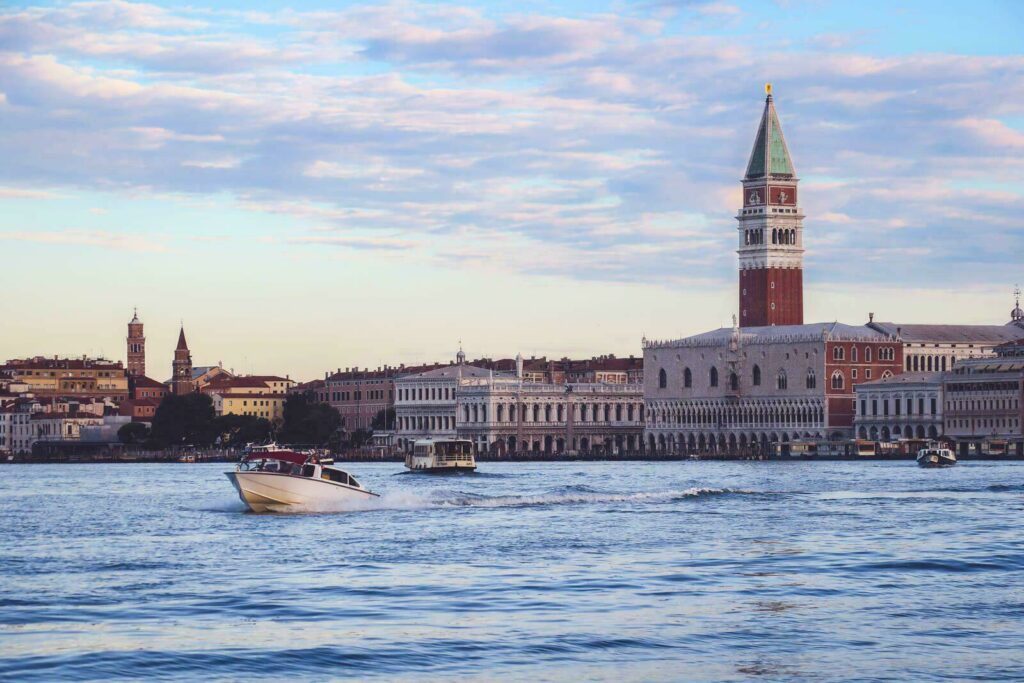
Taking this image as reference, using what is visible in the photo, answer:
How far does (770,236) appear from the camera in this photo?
442 feet

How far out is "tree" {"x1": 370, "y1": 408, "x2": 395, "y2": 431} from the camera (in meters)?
155

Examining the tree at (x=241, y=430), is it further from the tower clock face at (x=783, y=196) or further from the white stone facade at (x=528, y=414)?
the tower clock face at (x=783, y=196)

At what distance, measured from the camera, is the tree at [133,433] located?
149625mm

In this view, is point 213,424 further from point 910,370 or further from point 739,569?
point 739,569

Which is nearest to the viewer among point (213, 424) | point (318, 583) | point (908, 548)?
point (318, 583)

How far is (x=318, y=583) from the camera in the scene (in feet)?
95.1

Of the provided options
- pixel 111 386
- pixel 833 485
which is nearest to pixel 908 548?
pixel 833 485

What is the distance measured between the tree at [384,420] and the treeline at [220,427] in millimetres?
8310

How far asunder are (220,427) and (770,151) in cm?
4160

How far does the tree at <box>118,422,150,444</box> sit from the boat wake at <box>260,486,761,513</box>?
99025 millimetres

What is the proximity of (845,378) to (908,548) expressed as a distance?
9132cm

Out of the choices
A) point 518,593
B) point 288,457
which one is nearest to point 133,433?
point 288,457

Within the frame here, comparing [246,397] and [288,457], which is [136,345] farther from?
[288,457]

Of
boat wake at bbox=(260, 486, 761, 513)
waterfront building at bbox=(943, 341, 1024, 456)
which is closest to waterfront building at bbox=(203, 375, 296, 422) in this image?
waterfront building at bbox=(943, 341, 1024, 456)
